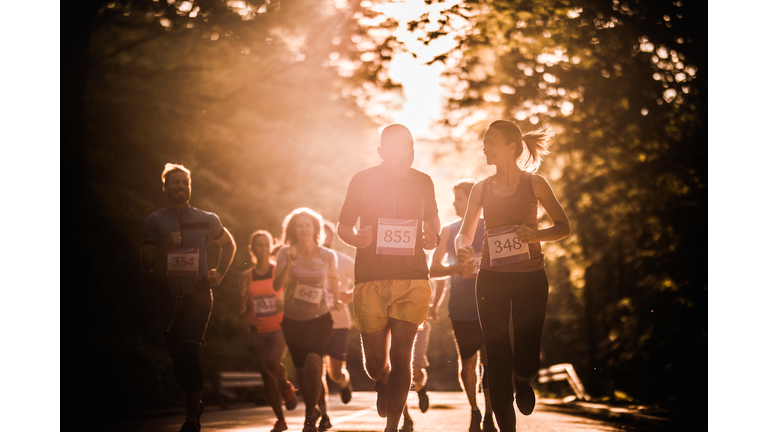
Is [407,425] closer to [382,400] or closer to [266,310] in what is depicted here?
[266,310]

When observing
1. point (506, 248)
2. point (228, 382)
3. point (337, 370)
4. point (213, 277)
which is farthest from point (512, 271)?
point (228, 382)

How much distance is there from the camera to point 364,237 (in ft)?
21.7

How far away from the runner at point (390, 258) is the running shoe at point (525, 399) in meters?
0.80

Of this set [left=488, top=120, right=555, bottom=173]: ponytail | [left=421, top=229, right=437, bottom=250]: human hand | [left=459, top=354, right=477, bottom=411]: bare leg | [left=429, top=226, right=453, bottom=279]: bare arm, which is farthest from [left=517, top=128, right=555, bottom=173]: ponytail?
[left=459, top=354, right=477, bottom=411]: bare leg

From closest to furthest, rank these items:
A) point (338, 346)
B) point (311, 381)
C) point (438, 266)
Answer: point (438, 266) → point (311, 381) → point (338, 346)

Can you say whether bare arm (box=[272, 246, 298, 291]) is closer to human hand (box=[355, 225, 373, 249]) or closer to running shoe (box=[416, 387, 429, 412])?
running shoe (box=[416, 387, 429, 412])

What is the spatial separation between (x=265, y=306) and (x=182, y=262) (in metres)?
1.90

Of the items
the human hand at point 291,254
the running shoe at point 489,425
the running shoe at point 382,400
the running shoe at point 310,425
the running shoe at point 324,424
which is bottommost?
the running shoe at point 324,424

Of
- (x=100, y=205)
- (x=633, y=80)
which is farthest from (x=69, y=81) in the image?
(x=633, y=80)

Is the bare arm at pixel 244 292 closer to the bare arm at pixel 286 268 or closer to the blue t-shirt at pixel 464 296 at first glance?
the bare arm at pixel 286 268

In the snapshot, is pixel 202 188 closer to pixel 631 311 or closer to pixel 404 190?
pixel 631 311

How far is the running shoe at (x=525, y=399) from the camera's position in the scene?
261 inches

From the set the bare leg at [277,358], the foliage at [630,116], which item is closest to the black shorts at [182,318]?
the bare leg at [277,358]

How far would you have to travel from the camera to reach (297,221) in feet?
30.5
